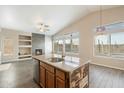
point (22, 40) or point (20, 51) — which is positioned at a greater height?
point (22, 40)

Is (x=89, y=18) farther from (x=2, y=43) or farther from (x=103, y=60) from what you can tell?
(x=2, y=43)

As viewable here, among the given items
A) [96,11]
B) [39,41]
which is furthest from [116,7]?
[39,41]

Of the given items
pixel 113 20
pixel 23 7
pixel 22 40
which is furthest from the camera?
pixel 22 40

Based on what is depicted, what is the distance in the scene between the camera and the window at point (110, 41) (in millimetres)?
5116

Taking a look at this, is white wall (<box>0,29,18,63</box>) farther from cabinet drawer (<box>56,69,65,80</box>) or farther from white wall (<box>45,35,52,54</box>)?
cabinet drawer (<box>56,69,65,80</box>)

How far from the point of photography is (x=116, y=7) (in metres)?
4.94

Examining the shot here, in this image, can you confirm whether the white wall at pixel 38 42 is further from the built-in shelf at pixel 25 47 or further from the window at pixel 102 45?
the window at pixel 102 45

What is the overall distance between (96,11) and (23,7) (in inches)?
158

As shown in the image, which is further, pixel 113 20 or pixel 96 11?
pixel 96 11

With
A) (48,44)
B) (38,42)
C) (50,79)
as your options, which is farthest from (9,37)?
(50,79)

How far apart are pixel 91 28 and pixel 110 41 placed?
1.38m

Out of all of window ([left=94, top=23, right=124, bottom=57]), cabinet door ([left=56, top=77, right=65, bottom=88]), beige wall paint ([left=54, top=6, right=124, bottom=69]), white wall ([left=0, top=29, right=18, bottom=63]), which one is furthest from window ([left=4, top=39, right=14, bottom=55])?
cabinet door ([left=56, top=77, right=65, bottom=88])

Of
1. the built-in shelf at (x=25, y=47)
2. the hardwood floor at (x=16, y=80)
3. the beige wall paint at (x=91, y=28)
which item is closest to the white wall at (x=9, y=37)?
the built-in shelf at (x=25, y=47)

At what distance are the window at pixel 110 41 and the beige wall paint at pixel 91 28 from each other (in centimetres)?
30
